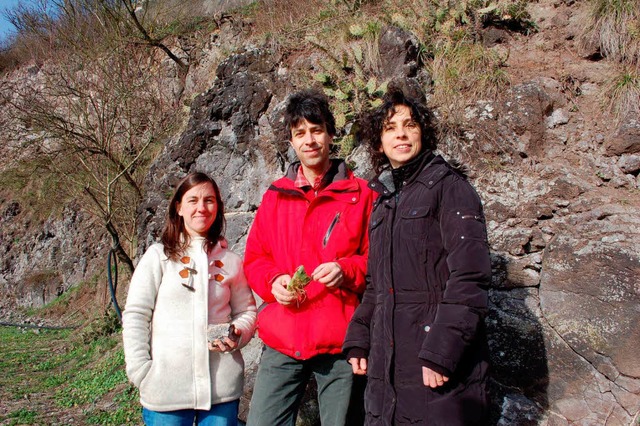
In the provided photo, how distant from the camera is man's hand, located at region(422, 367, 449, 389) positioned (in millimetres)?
2012

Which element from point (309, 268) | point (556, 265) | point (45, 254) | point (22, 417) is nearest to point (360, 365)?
point (309, 268)

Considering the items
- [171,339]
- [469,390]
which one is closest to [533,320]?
[469,390]

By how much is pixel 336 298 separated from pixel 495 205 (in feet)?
7.20

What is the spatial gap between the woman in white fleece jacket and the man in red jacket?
19 centimetres

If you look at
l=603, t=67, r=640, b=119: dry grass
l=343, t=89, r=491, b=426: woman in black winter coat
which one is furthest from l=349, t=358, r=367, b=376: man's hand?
l=603, t=67, r=640, b=119: dry grass

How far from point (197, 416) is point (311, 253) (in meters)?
1.11

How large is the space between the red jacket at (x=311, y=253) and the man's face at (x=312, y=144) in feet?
0.37

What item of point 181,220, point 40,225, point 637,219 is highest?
point 181,220

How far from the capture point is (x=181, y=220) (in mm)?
2836

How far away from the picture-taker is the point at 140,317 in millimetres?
2555

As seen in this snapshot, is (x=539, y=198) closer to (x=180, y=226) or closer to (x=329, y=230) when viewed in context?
(x=329, y=230)

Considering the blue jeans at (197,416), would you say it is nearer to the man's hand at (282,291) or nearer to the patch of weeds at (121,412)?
the man's hand at (282,291)

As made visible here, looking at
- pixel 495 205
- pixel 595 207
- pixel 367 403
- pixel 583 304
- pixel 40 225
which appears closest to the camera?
pixel 367 403

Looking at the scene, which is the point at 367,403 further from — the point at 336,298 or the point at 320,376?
the point at 336,298
